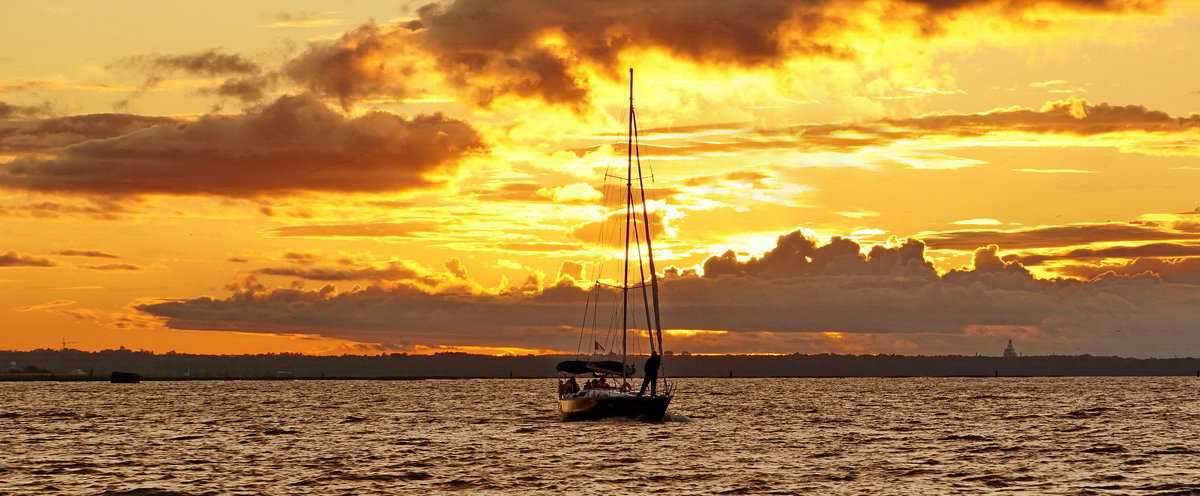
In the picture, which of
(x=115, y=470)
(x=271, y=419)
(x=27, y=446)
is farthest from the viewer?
(x=271, y=419)

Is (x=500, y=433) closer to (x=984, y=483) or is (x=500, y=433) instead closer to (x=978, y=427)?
(x=978, y=427)

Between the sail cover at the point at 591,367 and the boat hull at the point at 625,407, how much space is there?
118 inches

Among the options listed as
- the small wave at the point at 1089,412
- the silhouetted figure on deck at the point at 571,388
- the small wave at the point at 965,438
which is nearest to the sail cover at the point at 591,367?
the silhouetted figure on deck at the point at 571,388

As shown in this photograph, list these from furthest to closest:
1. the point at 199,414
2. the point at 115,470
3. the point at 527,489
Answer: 1. the point at 199,414
2. the point at 115,470
3. the point at 527,489

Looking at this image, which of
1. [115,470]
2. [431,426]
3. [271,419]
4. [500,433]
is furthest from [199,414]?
[115,470]

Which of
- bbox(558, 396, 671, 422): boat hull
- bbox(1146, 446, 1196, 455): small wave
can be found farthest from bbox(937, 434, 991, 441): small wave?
bbox(558, 396, 671, 422): boat hull

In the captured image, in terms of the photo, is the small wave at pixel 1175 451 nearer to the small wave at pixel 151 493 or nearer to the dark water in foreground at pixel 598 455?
the dark water in foreground at pixel 598 455

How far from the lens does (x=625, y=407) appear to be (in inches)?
4434

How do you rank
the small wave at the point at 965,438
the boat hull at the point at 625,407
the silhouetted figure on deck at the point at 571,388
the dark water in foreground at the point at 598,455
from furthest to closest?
1. the silhouetted figure on deck at the point at 571,388
2. the boat hull at the point at 625,407
3. the small wave at the point at 965,438
4. the dark water in foreground at the point at 598,455

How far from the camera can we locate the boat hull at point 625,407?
112 metres

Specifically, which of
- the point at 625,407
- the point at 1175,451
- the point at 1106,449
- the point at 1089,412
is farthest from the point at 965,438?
the point at 1089,412

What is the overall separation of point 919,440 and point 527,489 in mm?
48512

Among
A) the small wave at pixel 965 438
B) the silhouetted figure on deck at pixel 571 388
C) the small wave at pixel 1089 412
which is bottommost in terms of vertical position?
the small wave at pixel 965 438

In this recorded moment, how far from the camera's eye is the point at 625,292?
112438 millimetres
